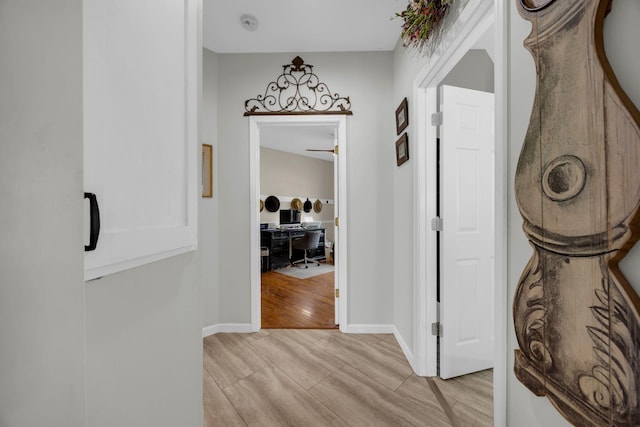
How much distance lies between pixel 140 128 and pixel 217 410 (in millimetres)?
1604

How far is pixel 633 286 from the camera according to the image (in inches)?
22.1

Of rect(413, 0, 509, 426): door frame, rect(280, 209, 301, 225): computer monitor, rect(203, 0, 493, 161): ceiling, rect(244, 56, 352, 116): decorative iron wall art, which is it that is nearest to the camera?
rect(413, 0, 509, 426): door frame

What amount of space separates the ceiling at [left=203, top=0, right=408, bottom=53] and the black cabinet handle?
2.10 m

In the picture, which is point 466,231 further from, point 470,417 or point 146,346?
point 146,346

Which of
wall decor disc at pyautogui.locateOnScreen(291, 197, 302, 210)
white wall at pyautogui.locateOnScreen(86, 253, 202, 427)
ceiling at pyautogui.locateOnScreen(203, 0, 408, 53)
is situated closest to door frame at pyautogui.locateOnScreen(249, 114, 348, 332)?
ceiling at pyautogui.locateOnScreen(203, 0, 408, 53)

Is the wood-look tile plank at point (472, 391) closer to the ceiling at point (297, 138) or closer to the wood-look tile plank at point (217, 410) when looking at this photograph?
the wood-look tile plank at point (217, 410)

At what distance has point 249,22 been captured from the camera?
2018 mm

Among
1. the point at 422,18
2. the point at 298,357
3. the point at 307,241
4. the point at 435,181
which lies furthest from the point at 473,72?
the point at 307,241

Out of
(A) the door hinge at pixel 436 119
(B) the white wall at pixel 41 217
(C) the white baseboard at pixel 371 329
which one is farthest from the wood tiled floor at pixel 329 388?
(A) the door hinge at pixel 436 119

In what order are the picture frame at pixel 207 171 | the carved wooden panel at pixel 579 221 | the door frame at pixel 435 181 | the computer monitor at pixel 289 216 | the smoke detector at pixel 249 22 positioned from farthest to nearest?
the computer monitor at pixel 289 216, the picture frame at pixel 207 171, the smoke detector at pixel 249 22, the door frame at pixel 435 181, the carved wooden panel at pixel 579 221

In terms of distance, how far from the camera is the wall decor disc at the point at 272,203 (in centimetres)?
563

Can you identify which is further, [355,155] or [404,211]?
[355,155]

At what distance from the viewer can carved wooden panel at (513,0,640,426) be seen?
1.80 feet

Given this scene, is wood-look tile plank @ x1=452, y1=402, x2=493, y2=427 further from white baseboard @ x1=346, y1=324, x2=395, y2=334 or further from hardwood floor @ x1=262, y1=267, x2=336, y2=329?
hardwood floor @ x1=262, y1=267, x2=336, y2=329
